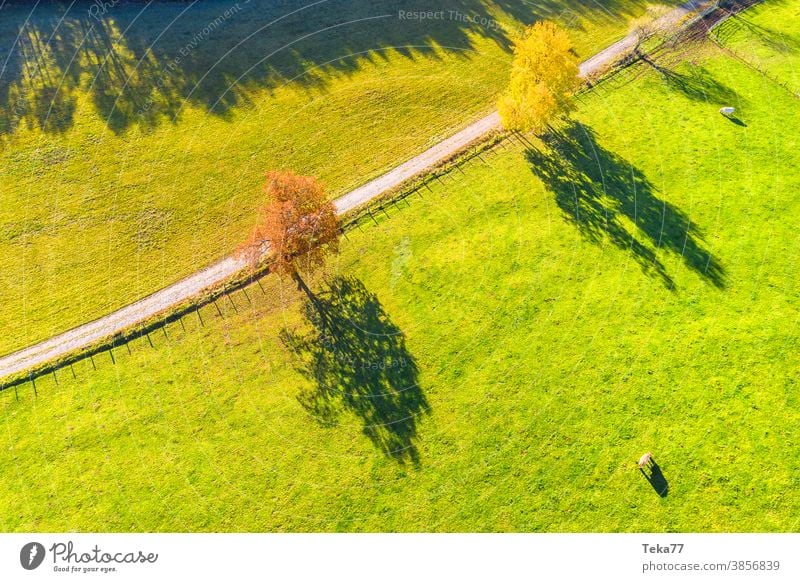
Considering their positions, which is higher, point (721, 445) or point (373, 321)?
point (373, 321)

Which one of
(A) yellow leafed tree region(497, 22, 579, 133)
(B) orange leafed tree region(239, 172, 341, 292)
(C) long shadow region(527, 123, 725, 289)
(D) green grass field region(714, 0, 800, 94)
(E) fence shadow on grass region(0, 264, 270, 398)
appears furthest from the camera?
(D) green grass field region(714, 0, 800, 94)

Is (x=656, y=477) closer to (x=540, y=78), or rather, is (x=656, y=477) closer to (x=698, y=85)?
(x=540, y=78)

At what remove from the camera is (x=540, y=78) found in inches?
2211

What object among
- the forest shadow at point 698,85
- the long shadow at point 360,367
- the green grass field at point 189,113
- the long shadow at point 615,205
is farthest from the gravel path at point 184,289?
the forest shadow at point 698,85

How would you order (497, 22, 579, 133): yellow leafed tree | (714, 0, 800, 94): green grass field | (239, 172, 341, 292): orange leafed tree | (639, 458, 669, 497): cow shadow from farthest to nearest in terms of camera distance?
1. (714, 0, 800, 94): green grass field
2. (497, 22, 579, 133): yellow leafed tree
3. (239, 172, 341, 292): orange leafed tree
4. (639, 458, 669, 497): cow shadow

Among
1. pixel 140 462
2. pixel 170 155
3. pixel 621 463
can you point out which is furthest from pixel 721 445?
pixel 170 155

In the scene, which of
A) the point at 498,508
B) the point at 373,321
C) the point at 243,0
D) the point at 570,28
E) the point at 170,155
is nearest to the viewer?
the point at 498,508

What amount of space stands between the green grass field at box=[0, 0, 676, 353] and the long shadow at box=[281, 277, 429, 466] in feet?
49.4

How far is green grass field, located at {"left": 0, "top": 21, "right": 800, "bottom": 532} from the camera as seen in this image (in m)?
41.6

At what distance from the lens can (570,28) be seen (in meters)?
75.2

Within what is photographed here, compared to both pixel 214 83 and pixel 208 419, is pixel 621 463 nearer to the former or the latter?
pixel 208 419

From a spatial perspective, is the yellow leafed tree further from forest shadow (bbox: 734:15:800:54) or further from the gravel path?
forest shadow (bbox: 734:15:800:54)

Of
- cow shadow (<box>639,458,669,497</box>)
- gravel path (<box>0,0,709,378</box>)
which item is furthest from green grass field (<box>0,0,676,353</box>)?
cow shadow (<box>639,458,669,497</box>)

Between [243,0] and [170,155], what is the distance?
3461 centimetres
